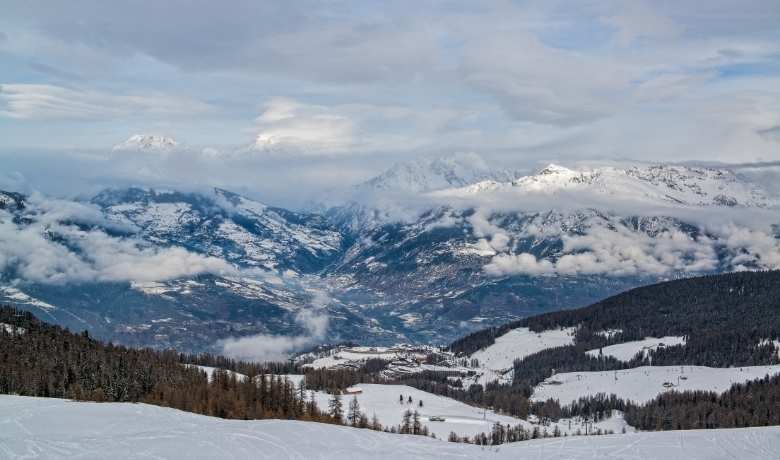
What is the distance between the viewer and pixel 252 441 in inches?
3976

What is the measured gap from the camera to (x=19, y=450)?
91.8m

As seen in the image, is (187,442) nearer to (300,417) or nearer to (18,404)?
(18,404)

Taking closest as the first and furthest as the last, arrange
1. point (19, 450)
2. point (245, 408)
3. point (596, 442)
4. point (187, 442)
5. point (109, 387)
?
point (19, 450), point (187, 442), point (596, 442), point (245, 408), point (109, 387)

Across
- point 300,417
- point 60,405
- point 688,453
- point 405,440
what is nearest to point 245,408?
point 300,417

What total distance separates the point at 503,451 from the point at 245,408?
246ft

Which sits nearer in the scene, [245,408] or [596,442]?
[596,442]

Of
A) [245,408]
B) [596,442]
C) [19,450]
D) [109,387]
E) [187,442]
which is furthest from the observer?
[109,387]

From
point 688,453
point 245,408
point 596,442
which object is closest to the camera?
point 688,453

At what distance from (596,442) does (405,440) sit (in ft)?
90.4

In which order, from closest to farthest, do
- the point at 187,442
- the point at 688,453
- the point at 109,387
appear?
1. the point at 187,442
2. the point at 688,453
3. the point at 109,387

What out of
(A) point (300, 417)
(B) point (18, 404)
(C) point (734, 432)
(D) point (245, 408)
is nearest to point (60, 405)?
(B) point (18, 404)

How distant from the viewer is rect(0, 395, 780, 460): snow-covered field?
9438 cm

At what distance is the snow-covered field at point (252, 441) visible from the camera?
94.4 meters

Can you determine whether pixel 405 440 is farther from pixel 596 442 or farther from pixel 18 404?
pixel 18 404
